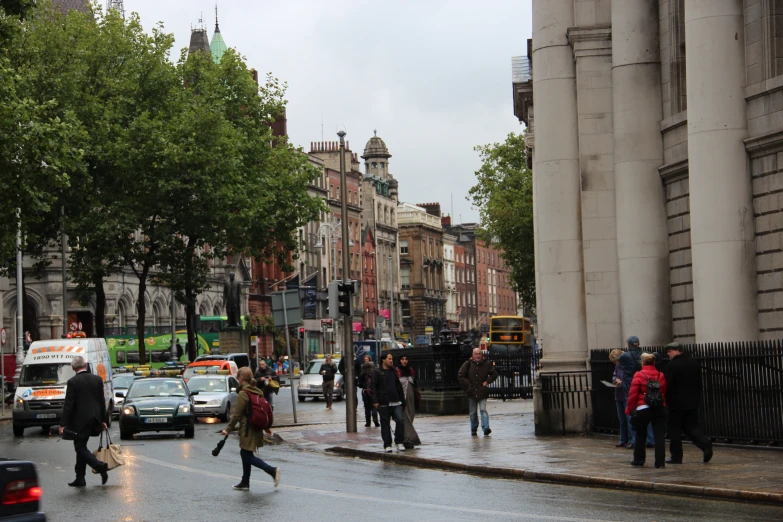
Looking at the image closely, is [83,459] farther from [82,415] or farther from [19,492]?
[19,492]

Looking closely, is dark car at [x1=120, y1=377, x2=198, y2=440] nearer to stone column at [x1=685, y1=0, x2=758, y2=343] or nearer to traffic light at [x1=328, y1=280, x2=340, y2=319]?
traffic light at [x1=328, y1=280, x2=340, y2=319]

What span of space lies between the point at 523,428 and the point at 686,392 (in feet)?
35.7

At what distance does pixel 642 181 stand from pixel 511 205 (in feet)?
207

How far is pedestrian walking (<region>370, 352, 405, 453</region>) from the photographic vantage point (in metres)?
24.2

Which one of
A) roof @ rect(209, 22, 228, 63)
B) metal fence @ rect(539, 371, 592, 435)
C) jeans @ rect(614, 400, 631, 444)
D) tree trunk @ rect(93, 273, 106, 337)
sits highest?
roof @ rect(209, 22, 228, 63)

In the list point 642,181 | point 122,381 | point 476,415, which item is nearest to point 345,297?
point 476,415

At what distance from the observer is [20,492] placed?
30.3ft

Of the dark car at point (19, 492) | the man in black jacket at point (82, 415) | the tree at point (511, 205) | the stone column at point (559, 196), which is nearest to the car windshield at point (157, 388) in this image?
the stone column at point (559, 196)

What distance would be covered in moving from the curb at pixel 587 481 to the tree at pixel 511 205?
63.8 metres

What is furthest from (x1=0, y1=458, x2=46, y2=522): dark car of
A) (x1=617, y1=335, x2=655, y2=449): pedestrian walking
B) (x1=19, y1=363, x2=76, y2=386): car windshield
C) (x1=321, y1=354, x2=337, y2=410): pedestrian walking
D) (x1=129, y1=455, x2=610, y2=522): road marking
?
(x1=321, y1=354, x2=337, y2=410): pedestrian walking

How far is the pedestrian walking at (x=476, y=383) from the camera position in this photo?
90.9 feet

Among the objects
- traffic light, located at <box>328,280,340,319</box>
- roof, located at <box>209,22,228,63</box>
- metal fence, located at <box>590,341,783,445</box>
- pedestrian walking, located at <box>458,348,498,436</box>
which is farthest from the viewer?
roof, located at <box>209,22,228,63</box>

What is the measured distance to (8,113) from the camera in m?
33.9

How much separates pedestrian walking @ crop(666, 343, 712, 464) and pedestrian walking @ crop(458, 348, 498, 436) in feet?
27.2
